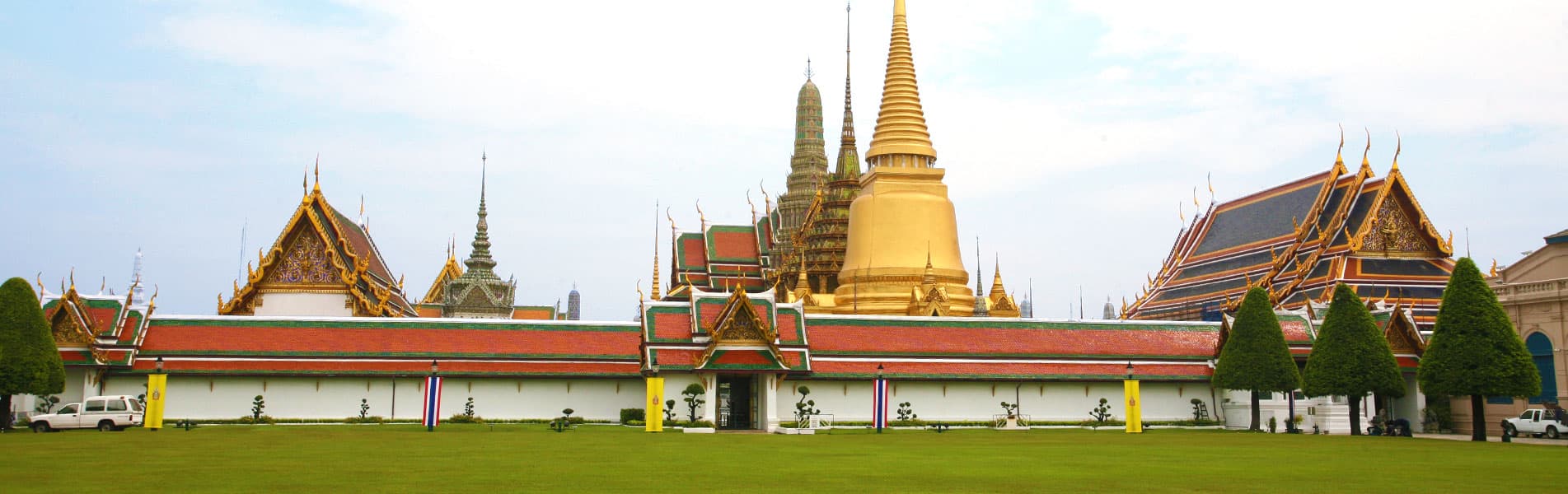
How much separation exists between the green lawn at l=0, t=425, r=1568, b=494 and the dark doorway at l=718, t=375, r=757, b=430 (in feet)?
21.7

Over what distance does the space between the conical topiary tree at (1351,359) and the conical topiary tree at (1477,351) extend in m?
1.56

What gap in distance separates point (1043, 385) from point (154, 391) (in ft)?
71.1

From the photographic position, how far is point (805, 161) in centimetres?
8162

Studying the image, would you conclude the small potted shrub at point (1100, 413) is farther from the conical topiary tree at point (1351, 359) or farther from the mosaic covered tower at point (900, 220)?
Result: the mosaic covered tower at point (900, 220)

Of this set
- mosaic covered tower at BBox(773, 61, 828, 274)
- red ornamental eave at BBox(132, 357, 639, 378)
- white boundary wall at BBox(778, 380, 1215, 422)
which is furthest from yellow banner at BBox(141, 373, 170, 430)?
mosaic covered tower at BBox(773, 61, 828, 274)

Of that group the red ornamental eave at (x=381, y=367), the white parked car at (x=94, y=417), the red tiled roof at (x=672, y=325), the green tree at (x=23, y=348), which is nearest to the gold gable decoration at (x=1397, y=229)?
the red tiled roof at (x=672, y=325)

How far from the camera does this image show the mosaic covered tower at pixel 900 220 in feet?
169

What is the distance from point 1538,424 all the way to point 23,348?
32.9 m

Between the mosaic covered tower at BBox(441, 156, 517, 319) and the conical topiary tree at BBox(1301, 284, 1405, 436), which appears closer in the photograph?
the conical topiary tree at BBox(1301, 284, 1405, 436)

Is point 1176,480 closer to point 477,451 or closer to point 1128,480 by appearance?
point 1128,480

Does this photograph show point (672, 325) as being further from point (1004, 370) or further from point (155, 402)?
point (155, 402)

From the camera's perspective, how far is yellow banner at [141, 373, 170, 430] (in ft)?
102

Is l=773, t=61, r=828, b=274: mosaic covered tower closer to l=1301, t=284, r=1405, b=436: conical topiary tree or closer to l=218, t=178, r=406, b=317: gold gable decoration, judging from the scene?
l=218, t=178, r=406, b=317: gold gable decoration

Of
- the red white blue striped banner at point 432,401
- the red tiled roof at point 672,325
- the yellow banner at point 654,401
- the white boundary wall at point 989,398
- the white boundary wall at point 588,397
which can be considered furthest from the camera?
the white boundary wall at point 989,398
